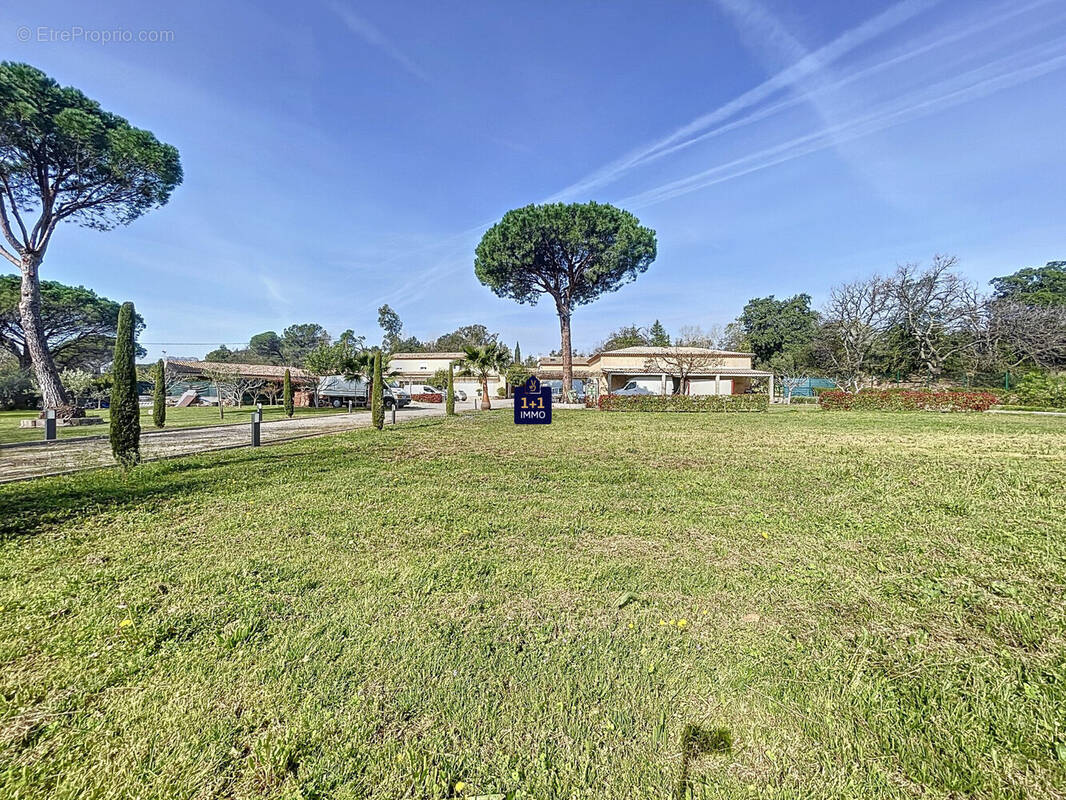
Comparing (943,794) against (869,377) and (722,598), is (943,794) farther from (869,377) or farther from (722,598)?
(869,377)

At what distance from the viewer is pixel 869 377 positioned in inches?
1329

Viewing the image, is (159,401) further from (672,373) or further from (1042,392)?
(1042,392)

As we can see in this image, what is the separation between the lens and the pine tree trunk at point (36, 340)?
15.2 metres

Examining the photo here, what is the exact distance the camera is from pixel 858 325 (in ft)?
107

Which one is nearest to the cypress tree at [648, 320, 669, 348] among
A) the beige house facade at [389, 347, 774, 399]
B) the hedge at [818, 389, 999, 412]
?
the beige house facade at [389, 347, 774, 399]

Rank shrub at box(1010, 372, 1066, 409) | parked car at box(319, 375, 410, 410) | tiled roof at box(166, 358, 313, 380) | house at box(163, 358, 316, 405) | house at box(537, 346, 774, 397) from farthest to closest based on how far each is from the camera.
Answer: tiled roof at box(166, 358, 313, 380)
house at box(537, 346, 774, 397)
house at box(163, 358, 316, 405)
parked car at box(319, 375, 410, 410)
shrub at box(1010, 372, 1066, 409)

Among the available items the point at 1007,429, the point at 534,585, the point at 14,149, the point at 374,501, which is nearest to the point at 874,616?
the point at 534,585

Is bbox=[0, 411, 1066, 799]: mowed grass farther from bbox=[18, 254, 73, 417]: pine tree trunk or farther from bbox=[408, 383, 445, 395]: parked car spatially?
bbox=[408, 383, 445, 395]: parked car

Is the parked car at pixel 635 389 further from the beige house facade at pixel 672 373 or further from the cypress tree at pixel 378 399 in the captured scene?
the cypress tree at pixel 378 399

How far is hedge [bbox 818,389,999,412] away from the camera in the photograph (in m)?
19.9

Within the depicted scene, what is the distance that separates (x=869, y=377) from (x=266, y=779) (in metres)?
42.1

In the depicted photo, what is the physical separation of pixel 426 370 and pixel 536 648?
48.5 metres

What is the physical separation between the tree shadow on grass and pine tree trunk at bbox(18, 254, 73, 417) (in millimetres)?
12533

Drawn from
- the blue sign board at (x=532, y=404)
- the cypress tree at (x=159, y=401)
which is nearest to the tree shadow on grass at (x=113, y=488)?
the blue sign board at (x=532, y=404)
